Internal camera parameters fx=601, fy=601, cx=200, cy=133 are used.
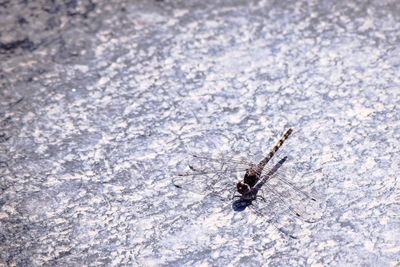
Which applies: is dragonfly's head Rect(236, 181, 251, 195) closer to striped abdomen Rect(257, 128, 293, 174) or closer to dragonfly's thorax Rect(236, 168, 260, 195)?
dragonfly's thorax Rect(236, 168, 260, 195)

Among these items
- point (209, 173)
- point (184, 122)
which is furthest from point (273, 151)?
point (184, 122)

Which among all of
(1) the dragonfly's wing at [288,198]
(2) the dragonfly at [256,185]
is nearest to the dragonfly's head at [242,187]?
(2) the dragonfly at [256,185]

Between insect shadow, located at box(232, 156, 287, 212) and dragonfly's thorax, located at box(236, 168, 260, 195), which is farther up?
dragonfly's thorax, located at box(236, 168, 260, 195)

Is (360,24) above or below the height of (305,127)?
above

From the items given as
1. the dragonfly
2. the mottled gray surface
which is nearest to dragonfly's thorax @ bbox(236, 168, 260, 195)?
the dragonfly

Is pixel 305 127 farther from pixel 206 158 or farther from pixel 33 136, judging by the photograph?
pixel 33 136

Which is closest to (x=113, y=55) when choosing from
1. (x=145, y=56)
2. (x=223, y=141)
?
(x=145, y=56)

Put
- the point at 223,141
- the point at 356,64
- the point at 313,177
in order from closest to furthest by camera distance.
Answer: the point at 313,177 < the point at 223,141 < the point at 356,64
